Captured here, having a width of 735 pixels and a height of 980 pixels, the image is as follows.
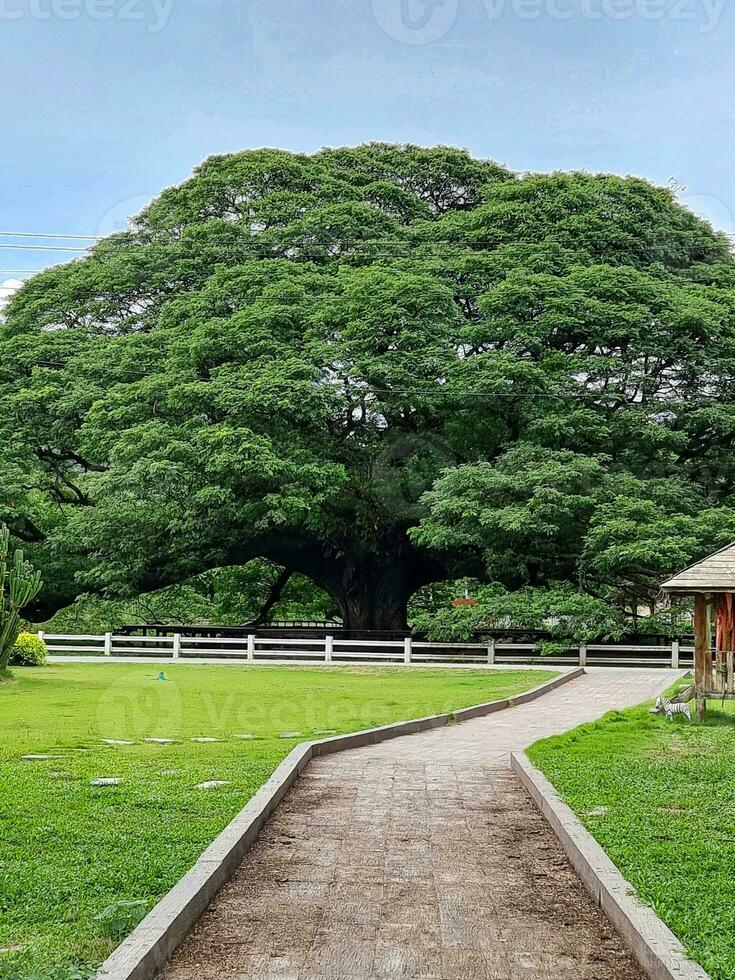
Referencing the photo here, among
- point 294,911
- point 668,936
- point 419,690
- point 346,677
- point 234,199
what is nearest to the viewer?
point 668,936

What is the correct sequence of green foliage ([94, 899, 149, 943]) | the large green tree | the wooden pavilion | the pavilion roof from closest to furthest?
green foliage ([94, 899, 149, 943]) → the wooden pavilion → the pavilion roof → the large green tree

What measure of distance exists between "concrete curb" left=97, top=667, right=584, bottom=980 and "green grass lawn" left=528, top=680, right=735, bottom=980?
2209 millimetres

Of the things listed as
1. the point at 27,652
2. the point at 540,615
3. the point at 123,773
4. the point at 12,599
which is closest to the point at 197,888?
the point at 123,773

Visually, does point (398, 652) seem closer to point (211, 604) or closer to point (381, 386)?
point (381, 386)

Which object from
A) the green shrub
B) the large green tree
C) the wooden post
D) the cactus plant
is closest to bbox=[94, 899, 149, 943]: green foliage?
the wooden post

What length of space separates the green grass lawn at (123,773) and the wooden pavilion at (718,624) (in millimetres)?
3588

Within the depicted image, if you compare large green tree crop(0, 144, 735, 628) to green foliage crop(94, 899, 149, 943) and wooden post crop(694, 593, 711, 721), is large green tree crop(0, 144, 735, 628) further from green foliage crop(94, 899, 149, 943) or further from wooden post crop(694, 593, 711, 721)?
green foliage crop(94, 899, 149, 943)

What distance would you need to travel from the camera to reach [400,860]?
665cm

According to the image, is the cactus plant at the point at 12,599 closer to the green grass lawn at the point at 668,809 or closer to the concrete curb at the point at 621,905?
the green grass lawn at the point at 668,809

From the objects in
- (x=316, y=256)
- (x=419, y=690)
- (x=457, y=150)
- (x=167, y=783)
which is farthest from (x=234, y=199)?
(x=167, y=783)

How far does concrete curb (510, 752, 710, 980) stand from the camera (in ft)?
A: 14.9

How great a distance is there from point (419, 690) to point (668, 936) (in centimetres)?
1511

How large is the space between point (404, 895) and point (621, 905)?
46.9 inches

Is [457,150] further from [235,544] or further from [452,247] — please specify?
[235,544]
